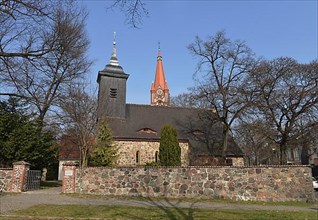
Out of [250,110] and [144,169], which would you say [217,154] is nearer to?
[250,110]

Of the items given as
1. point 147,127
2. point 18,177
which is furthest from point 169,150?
point 18,177

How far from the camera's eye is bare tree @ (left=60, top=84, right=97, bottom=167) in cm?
2123

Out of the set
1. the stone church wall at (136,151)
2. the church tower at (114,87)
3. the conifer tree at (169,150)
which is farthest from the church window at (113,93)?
the conifer tree at (169,150)

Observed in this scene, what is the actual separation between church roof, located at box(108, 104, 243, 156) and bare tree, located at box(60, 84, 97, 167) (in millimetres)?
4036

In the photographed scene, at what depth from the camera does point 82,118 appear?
21859 millimetres

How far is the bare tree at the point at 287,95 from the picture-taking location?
2298 centimetres

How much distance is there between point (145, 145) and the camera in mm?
27547

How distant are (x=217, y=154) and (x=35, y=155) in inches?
676

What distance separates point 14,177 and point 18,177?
0.21 m

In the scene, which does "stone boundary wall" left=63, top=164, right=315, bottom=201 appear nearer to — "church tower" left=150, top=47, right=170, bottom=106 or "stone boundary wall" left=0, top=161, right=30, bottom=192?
"stone boundary wall" left=0, top=161, right=30, bottom=192

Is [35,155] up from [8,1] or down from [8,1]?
down

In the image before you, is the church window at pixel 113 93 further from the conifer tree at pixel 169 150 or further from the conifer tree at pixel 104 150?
the conifer tree at pixel 169 150

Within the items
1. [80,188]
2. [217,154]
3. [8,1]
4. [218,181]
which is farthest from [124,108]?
[8,1]

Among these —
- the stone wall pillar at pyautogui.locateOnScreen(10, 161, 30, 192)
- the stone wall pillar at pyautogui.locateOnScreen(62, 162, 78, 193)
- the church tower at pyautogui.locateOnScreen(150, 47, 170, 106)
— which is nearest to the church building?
the stone wall pillar at pyautogui.locateOnScreen(62, 162, 78, 193)
